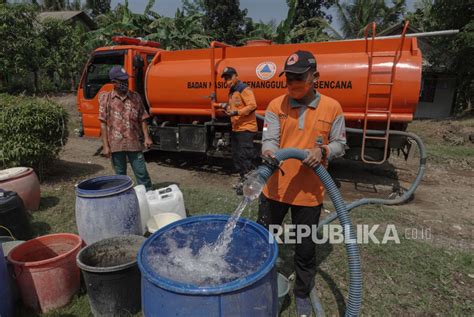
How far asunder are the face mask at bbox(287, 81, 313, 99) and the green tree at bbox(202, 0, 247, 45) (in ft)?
78.5

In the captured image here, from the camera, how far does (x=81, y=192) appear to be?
112 inches

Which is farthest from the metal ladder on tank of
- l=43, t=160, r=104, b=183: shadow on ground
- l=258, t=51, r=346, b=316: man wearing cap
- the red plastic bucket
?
l=43, t=160, r=104, b=183: shadow on ground

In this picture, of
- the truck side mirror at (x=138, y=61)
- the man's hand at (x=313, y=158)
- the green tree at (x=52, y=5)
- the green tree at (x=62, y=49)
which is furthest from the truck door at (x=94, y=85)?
the green tree at (x=52, y=5)

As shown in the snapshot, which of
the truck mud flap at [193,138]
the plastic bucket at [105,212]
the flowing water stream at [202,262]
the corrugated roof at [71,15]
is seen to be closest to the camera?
the flowing water stream at [202,262]

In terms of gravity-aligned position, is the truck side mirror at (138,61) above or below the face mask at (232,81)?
above

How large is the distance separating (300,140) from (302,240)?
0.75 metres

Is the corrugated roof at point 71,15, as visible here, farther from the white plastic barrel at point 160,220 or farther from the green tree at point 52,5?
the white plastic barrel at point 160,220

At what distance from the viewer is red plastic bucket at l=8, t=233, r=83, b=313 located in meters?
2.44

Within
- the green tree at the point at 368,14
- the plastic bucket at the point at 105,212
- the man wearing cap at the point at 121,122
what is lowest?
the plastic bucket at the point at 105,212

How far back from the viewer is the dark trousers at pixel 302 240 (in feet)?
7.77

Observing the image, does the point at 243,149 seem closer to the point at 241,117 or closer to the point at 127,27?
the point at 241,117

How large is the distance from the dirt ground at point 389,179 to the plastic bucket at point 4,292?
324 cm

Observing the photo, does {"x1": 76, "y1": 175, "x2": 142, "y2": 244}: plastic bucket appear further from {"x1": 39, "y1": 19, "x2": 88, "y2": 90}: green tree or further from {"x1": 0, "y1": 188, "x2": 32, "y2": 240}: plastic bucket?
{"x1": 39, "y1": 19, "x2": 88, "y2": 90}: green tree

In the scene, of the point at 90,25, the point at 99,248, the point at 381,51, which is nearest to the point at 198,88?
the point at 381,51
